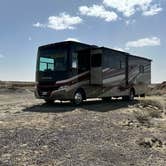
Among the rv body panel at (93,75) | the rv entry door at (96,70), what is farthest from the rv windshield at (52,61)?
the rv entry door at (96,70)

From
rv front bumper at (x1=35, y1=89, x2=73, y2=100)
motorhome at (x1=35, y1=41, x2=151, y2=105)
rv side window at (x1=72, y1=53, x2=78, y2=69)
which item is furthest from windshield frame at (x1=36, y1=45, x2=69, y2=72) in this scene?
rv front bumper at (x1=35, y1=89, x2=73, y2=100)

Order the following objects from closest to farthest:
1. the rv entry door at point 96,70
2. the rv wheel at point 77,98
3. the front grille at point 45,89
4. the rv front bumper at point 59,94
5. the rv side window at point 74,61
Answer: the rv front bumper at point 59,94, the front grille at point 45,89, the rv side window at point 74,61, the rv wheel at point 77,98, the rv entry door at point 96,70

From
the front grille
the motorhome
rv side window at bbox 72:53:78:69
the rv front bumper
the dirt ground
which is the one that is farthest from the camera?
→ rv side window at bbox 72:53:78:69

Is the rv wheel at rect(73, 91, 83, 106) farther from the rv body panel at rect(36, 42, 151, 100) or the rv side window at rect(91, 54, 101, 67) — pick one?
the rv side window at rect(91, 54, 101, 67)

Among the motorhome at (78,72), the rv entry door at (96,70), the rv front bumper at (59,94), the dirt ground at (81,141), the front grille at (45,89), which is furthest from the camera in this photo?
the rv entry door at (96,70)

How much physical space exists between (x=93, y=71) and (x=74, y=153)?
12.1m

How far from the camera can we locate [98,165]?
672cm

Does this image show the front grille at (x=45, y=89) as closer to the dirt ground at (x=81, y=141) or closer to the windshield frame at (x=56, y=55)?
the windshield frame at (x=56, y=55)

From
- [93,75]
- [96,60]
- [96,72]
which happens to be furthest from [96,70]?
[96,60]

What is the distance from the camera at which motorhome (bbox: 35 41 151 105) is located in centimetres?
1756

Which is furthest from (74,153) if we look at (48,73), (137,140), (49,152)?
(48,73)

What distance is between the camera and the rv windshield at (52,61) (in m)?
17.6

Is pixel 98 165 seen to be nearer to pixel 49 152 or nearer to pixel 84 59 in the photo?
pixel 49 152

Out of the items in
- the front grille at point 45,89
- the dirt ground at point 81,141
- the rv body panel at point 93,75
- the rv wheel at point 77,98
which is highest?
the rv body panel at point 93,75
